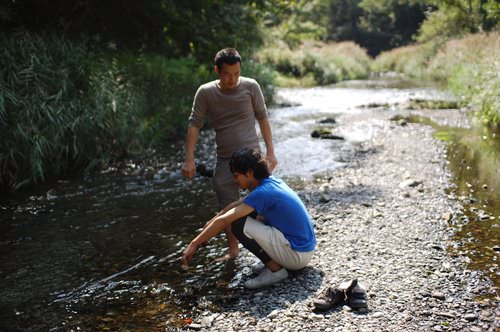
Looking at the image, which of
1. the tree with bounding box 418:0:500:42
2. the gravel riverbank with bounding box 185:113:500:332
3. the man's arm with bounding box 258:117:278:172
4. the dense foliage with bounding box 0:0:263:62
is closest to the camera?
the gravel riverbank with bounding box 185:113:500:332

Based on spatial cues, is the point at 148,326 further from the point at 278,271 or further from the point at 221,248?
the point at 221,248

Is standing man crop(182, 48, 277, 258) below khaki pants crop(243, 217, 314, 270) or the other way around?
the other way around

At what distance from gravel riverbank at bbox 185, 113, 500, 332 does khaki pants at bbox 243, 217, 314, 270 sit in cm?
24

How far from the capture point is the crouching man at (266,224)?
4090mm

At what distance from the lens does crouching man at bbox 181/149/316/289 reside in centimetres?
409

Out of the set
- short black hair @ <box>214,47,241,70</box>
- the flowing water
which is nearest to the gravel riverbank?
the flowing water

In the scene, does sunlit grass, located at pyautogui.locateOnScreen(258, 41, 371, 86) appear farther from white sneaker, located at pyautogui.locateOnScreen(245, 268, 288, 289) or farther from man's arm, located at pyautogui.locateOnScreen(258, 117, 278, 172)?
white sneaker, located at pyautogui.locateOnScreen(245, 268, 288, 289)

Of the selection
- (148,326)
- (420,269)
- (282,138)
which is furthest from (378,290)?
(282,138)

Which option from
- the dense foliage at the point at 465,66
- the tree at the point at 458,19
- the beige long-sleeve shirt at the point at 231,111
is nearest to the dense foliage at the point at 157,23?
the dense foliage at the point at 465,66

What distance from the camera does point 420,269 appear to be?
4.41 m

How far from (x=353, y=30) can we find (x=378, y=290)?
60866 millimetres

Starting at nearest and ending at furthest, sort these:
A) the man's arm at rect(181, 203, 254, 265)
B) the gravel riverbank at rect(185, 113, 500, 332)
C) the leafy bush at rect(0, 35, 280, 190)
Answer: the gravel riverbank at rect(185, 113, 500, 332), the man's arm at rect(181, 203, 254, 265), the leafy bush at rect(0, 35, 280, 190)

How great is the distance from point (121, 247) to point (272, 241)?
2175 mm

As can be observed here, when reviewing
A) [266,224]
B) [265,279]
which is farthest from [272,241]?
[265,279]
